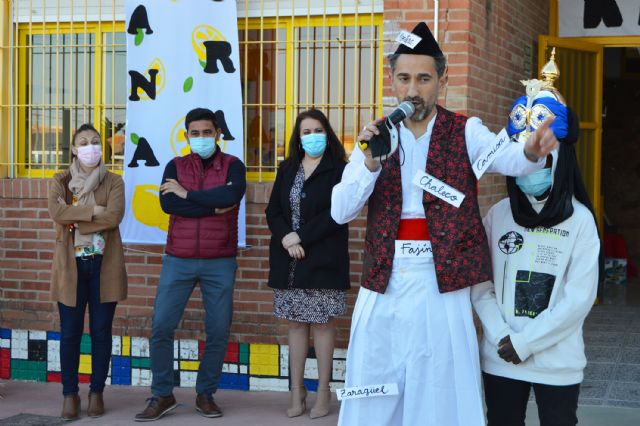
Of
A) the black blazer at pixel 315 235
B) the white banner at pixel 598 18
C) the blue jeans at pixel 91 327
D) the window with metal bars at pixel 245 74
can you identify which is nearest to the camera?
the black blazer at pixel 315 235

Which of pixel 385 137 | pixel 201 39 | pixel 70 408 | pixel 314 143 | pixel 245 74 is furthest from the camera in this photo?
pixel 245 74

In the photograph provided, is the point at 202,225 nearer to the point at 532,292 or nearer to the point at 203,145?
the point at 203,145

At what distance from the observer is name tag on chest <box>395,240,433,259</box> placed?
3963 millimetres

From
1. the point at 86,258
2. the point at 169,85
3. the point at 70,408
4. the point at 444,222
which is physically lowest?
the point at 70,408

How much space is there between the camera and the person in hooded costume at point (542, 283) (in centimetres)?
390

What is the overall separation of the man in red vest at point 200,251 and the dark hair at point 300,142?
34 centimetres

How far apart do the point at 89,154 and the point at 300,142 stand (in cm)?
135

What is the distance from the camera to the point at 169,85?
276 inches

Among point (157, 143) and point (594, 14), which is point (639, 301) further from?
point (157, 143)

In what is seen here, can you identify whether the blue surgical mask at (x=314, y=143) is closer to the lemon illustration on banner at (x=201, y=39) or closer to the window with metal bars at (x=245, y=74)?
the window with metal bars at (x=245, y=74)

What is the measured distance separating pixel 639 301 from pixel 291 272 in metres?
5.75

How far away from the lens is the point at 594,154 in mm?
→ 9492

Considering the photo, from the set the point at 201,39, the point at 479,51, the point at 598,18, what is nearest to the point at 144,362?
the point at 201,39

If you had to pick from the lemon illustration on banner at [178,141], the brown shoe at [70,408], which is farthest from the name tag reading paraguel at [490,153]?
the brown shoe at [70,408]
